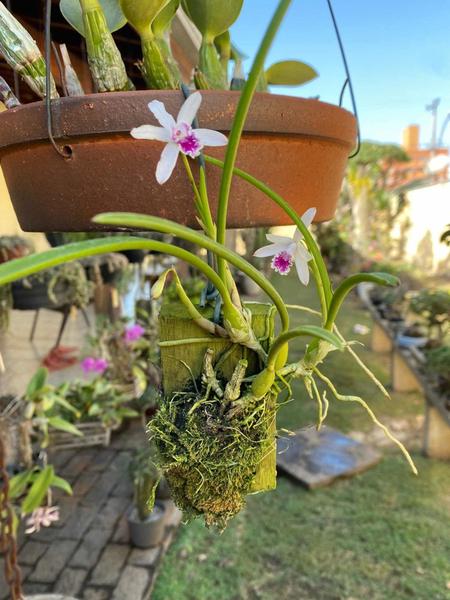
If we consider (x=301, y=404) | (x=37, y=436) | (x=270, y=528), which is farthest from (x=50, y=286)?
(x=301, y=404)

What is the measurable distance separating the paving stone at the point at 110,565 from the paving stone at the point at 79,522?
16 cm

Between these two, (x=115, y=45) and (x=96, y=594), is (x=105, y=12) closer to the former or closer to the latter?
(x=115, y=45)

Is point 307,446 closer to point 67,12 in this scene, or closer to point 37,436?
point 37,436

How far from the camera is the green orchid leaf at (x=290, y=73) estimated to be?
2.16 ft

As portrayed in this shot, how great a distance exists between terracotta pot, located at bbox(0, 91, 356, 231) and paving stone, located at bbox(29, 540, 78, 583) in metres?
1.94

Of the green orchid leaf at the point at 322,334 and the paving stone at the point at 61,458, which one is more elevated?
the green orchid leaf at the point at 322,334

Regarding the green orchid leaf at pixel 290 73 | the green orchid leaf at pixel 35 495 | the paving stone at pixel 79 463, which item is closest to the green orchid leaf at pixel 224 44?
the green orchid leaf at pixel 290 73

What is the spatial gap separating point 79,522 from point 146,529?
0.38 m

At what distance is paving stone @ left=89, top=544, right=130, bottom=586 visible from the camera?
2.02m

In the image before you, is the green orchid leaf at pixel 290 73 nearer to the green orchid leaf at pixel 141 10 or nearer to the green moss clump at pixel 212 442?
the green orchid leaf at pixel 141 10

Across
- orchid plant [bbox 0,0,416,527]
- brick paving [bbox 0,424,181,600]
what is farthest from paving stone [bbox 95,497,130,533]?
orchid plant [bbox 0,0,416,527]

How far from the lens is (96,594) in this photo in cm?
195

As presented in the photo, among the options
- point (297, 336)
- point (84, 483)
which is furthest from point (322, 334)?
point (84, 483)

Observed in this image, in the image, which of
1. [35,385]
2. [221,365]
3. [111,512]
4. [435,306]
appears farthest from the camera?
[435,306]
